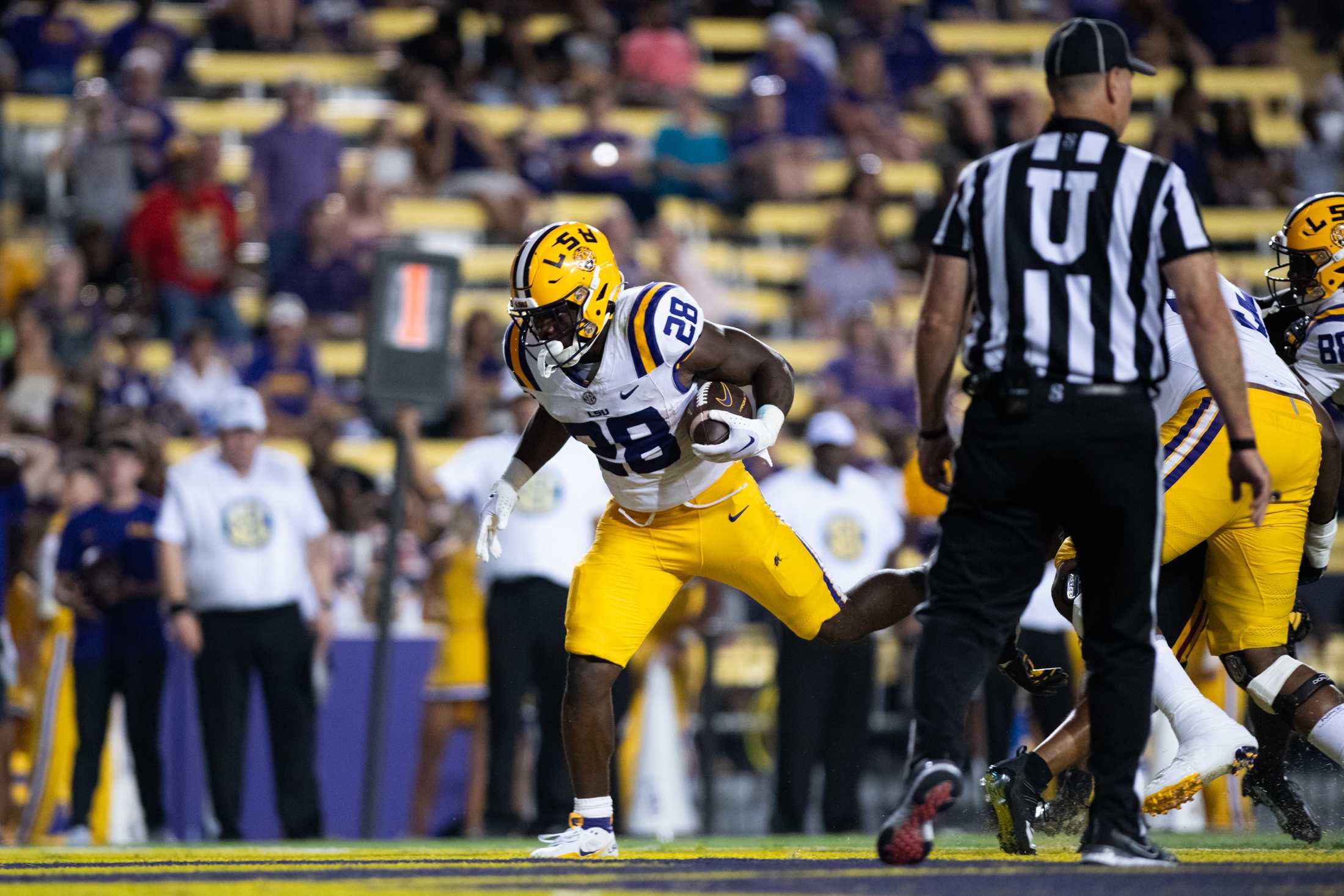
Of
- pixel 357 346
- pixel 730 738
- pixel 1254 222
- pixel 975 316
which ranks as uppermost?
pixel 1254 222

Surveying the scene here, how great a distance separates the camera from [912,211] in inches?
623

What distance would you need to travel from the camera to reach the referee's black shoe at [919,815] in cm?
474

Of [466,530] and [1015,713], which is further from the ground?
[466,530]

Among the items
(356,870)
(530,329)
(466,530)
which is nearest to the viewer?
(356,870)

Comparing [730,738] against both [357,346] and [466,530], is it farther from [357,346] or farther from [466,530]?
[357,346]

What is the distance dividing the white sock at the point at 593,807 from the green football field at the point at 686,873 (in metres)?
0.16

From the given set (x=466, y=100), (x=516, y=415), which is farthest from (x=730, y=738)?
(x=466, y=100)

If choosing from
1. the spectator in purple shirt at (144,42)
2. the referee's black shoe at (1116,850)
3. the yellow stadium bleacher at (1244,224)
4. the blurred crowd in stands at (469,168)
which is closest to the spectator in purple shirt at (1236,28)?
the blurred crowd in stands at (469,168)

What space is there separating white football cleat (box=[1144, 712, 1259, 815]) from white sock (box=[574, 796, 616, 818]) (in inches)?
64.7

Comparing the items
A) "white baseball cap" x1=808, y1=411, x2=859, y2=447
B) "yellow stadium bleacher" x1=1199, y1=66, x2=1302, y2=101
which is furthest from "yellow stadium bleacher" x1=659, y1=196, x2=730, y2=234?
"yellow stadium bleacher" x1=1199, y1=66, x2=1302, y2=101

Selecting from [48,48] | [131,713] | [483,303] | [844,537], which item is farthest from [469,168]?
[131,713]

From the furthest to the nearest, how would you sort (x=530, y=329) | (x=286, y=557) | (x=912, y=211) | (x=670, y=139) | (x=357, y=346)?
(x=912, y=211)
(x=670, y=139)
(x=357, y=346)
(x=286, y=557)
(x=530, y=329)

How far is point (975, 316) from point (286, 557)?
5.67m

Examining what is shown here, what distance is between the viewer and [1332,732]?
613 centimetres
